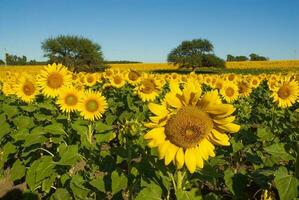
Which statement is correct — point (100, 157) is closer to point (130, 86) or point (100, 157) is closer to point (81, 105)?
point (81, 105)

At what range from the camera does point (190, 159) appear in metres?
2.82

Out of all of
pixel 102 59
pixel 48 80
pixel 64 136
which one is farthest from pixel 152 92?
pixel 102 59

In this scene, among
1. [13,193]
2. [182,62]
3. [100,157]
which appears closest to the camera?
[100,157]

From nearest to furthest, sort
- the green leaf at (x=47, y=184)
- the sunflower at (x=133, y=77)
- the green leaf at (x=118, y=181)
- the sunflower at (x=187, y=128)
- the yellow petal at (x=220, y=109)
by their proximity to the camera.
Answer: the yellow petal at (x=220, y=109)
the sunflower at (x=187, y=128)
the green leaf at (x=118, y=181)
the green leaf at (x=47, y=184)
the sunflower at (x=133, y=77)

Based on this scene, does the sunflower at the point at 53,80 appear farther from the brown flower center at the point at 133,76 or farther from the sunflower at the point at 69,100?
the brown flower center at the point at 133,76

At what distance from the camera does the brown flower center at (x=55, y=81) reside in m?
6.18

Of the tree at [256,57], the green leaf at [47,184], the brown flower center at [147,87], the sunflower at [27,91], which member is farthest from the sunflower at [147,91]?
the tree at [256,57]

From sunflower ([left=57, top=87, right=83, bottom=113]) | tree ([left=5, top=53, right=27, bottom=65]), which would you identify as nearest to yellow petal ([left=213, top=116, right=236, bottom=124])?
sunflower ([left=57, top=87, right=83, bottom=113])

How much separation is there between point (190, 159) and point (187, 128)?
0.67 feet

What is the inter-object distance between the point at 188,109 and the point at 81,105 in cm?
334

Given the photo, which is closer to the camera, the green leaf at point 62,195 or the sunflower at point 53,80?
the green leaf at point 62,195

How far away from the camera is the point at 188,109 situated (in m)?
2.80

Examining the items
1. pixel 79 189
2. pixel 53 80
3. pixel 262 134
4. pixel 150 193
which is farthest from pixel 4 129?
pixel 150 193

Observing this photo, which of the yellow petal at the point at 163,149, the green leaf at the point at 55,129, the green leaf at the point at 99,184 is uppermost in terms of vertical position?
the yellow petal at the point at 163,149
